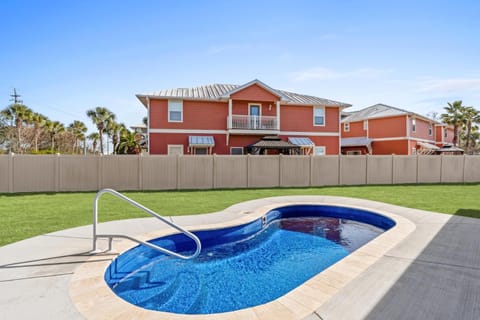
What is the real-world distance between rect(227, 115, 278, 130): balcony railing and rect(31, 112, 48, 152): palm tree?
Result: 941 inches

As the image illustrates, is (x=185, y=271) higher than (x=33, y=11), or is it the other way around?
(x=33, y=11)

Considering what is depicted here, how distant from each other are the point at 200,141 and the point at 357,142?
17.4 meters

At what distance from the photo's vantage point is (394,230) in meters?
5.51

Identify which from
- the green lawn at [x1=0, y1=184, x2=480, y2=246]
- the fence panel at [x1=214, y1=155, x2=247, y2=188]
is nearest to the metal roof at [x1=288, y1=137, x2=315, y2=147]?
the fence panel at [x1=214, y1=155, x2=247, y2=188]

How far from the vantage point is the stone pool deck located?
8.43 ft

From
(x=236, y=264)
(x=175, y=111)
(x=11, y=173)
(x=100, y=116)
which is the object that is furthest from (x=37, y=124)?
(x=236, y=264)

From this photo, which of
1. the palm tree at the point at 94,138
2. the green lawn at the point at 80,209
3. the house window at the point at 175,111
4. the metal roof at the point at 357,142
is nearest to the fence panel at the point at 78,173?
the green lawn at the point at 80,209

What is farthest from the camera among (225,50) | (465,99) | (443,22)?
(465,99)

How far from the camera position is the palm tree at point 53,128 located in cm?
3216

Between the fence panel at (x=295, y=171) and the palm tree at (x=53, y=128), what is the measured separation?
3127 cm

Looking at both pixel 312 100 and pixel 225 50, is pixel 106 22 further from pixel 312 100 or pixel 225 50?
pixel 312 100

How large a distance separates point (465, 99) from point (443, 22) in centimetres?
3170

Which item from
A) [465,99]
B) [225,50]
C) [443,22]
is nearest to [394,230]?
[443,22]

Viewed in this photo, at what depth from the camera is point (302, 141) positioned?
20.0 metres
